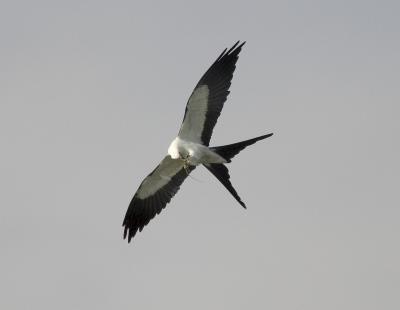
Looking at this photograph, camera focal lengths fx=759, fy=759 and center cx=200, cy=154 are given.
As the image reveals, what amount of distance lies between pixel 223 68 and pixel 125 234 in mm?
4060

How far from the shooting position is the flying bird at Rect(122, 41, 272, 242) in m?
14.2

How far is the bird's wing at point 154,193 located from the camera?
→ 50.2 ft

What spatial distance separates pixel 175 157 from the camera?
14523mm

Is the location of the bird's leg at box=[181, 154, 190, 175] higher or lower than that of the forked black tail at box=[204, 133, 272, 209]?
higher

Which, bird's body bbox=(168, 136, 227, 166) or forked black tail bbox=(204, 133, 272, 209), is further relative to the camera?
bird's body bbox=(168, 136, 227, 166)

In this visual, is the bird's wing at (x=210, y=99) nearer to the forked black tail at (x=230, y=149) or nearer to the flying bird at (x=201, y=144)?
the flying bird at (x=201, y=144)

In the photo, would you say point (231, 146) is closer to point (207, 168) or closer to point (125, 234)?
point (207, 168)

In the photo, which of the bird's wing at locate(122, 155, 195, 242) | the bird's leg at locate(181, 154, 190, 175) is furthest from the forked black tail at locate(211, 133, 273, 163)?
the bird's wing at locate(122, 155, 195, 242)

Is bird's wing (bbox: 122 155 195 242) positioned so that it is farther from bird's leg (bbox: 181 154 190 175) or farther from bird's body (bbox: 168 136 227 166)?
bird's body (bbox: 168 136 227 166)

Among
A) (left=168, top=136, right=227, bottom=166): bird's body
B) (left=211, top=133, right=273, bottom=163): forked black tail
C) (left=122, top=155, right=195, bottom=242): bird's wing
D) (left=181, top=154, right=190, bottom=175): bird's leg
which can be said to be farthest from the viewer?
(left=122, top=155, right=195, bottom=242): bird's wing

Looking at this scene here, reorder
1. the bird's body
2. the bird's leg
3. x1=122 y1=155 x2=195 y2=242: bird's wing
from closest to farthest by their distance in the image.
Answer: the bird's body → the bird's leg → x1=122 y1=155 x2=195 y2=242: bird's wing

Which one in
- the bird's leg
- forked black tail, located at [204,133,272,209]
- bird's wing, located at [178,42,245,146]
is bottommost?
forked black tail, located at [204,133,272,209]

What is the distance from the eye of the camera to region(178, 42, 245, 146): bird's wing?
47.8ft

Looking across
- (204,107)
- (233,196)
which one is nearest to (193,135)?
(204,107)
